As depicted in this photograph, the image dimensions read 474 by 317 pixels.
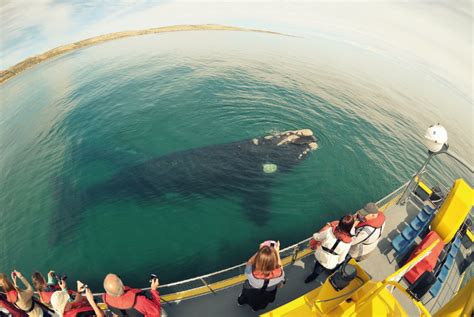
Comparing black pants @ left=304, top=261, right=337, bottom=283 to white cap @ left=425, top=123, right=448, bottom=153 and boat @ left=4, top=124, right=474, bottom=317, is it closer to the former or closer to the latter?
boat @ left=4, top=124, right=474, bottom=317

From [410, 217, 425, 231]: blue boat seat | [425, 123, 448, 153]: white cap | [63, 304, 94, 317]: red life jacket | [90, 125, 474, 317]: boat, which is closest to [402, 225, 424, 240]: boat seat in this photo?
[90, 125, 474, 317]: boat

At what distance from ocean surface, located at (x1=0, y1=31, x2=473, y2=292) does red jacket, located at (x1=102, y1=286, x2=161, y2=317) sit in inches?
252

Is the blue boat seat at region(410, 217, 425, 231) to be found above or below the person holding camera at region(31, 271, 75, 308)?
below

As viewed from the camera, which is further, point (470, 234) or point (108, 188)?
point (108, 188)

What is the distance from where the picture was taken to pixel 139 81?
46.6 meters

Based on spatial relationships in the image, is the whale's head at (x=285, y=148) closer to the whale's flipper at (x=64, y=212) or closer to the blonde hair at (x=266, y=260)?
the blonde hair at (x=266, y=260)

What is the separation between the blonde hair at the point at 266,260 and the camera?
4.56 meters

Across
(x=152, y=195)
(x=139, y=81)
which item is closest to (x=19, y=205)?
(x=152, y=195)

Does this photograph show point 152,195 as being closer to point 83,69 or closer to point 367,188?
point 367,188

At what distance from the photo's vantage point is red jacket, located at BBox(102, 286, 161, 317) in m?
4.68

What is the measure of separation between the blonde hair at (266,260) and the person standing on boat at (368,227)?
11.4 ft

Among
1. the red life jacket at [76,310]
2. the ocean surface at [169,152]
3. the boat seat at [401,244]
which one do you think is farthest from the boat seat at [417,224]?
the red life jacket at [76,310]

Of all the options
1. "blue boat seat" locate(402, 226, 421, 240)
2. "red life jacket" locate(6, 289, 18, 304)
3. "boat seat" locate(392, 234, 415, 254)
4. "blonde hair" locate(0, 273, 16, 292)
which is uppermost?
"blonde hair" locate(0, 273, 16, 292)

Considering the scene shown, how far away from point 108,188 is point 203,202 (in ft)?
25.8
